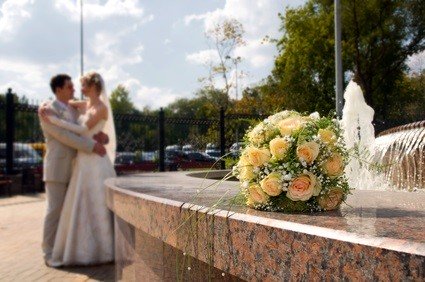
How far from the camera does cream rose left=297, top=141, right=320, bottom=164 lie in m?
2.39

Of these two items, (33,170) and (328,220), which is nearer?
(328,220)

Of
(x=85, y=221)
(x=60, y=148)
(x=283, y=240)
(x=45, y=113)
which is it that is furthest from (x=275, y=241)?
(x=45, y=113)

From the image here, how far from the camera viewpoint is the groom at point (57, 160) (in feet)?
22.4

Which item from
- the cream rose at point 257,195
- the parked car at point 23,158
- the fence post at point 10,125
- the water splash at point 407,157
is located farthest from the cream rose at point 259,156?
the parked car at point 23,158

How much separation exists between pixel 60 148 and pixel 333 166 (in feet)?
16.6

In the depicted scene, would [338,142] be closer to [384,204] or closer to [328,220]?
[384,204]

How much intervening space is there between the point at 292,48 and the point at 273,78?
3909 millimetres

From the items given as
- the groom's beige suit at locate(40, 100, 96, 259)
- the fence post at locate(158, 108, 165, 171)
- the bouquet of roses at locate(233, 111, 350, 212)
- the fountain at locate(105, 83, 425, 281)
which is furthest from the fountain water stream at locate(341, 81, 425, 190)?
the fence post at locate(158, 108, 165, 171)

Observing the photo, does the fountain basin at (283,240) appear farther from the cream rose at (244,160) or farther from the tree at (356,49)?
the tree at (356,49)

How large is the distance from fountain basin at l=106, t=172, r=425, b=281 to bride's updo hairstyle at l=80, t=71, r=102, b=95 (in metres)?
3.87

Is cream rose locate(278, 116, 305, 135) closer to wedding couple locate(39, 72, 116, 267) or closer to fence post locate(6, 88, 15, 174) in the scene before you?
wedding couple locate(39, 72, 116, 267)

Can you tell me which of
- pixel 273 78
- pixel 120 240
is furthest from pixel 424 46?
pixel 120 240

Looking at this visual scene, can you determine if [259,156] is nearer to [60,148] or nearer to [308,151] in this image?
[308,151]

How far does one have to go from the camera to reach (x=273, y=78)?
124ft
